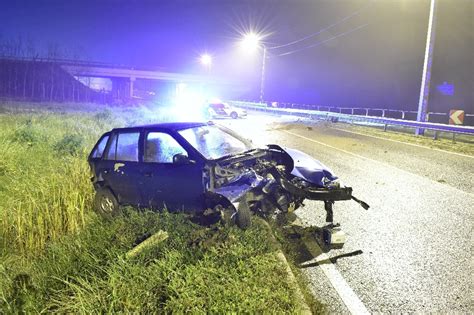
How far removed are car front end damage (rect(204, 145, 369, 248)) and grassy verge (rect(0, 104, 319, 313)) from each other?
0.35 metres

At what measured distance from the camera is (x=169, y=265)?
3.72 metres

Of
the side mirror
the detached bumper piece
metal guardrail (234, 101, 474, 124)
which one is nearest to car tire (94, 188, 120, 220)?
the side mirror

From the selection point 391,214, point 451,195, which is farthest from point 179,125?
point 451,195

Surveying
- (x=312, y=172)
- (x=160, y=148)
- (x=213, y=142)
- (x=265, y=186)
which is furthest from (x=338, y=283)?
(x=160, y=148)

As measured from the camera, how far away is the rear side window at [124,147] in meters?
5.76

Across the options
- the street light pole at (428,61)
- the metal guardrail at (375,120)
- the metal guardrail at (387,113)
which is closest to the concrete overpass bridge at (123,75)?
the metal guardrail at (375,120)

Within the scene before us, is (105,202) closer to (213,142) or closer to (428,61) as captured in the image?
(213,142)

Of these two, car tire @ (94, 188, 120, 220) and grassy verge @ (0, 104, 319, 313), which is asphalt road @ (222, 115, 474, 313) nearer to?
grassy verge @ (0, 104, 319, 313)

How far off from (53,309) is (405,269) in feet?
11.8

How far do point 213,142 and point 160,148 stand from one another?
801 millimetres

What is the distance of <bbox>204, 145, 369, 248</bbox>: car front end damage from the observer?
4.75m

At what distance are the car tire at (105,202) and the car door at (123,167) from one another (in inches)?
3.6

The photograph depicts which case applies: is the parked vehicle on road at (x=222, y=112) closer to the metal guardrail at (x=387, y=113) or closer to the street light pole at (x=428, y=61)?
the metal guardrail at (x=387, y=113)

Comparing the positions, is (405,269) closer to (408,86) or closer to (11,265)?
(11,265)
